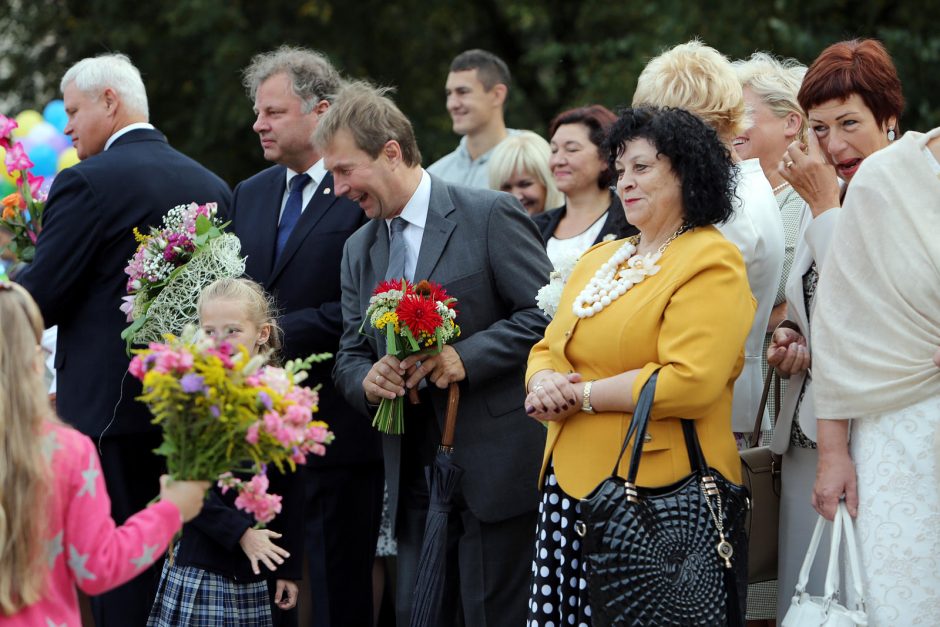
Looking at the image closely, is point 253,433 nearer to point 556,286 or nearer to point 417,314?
point 417,314

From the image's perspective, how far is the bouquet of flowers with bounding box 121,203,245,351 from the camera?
479 centimetres

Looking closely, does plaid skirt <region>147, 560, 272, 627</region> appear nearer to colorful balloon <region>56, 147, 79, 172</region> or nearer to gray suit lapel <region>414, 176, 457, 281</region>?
gray suit lapel <region>414, 176, 457, 281</region>

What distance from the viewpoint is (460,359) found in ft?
15.2

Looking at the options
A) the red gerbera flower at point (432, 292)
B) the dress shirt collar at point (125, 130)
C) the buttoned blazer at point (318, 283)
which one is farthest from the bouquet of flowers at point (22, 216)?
the red gerbera flower at point (432, 292)

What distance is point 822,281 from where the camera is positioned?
383 centimetres

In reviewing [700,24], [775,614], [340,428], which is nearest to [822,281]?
[775,614]

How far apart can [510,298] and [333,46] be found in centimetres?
1003

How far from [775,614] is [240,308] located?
2325 mm

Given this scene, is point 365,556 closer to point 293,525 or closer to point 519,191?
point 293,525

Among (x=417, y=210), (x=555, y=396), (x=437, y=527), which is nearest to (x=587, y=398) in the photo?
(x=555, y=396)

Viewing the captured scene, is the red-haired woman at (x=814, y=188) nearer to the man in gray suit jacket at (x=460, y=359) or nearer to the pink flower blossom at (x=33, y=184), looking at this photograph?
the man in gray suit jacket at (x=460, y=359)

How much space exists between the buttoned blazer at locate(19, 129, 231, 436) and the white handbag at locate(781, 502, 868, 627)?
301 cm

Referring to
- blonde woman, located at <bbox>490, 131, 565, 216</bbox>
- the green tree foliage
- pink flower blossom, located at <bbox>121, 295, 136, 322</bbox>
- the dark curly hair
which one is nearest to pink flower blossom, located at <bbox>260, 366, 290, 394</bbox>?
the dark curly hair

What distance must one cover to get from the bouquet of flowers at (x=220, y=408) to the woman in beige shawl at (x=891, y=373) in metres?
1.62
